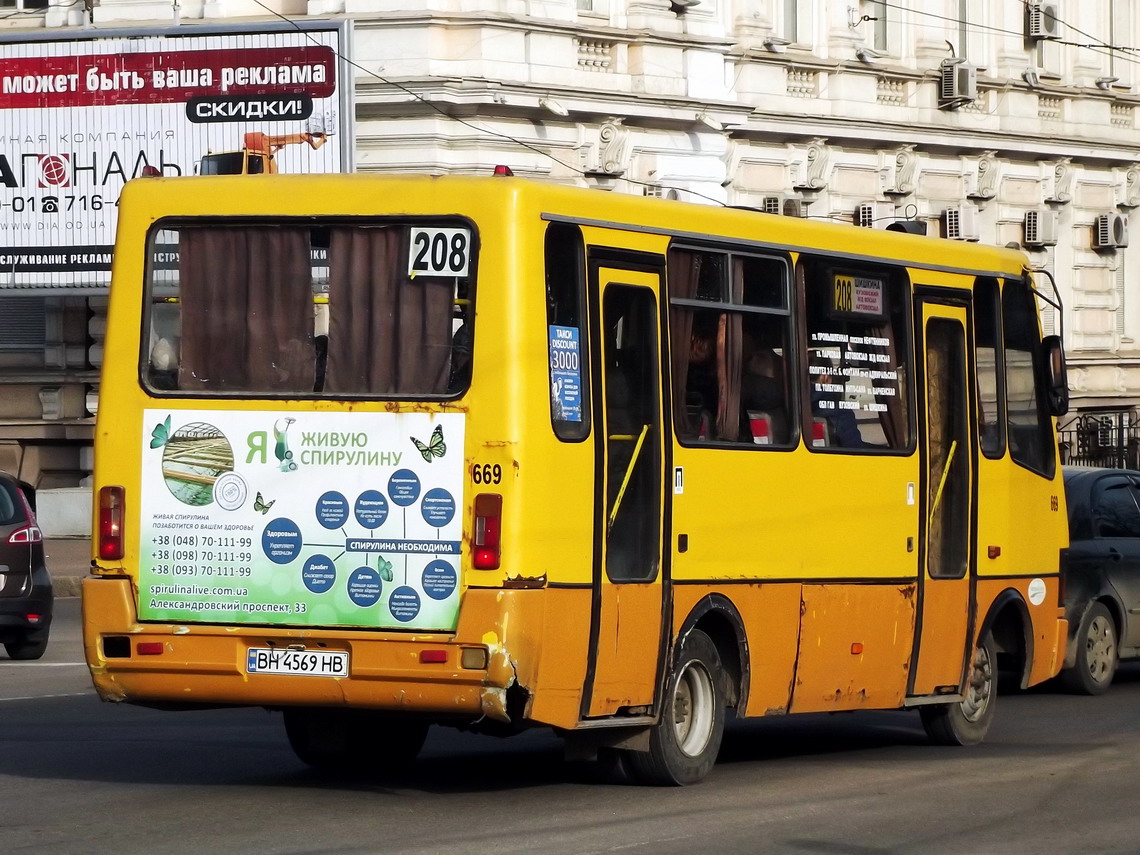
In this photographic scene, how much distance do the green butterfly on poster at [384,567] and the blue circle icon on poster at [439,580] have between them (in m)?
0.17

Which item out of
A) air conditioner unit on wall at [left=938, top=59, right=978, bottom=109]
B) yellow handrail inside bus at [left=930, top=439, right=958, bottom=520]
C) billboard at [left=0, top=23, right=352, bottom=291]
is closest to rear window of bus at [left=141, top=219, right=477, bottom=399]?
yellow handrail inside bus at [left=930, top=439, right=958, bottom=520]

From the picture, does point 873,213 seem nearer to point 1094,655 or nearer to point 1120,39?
point 1120,39

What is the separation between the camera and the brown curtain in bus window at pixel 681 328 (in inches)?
424

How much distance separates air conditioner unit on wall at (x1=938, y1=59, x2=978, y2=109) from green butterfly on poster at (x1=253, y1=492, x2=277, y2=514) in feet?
92.8

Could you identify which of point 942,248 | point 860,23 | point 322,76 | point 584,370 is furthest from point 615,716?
point 860,23

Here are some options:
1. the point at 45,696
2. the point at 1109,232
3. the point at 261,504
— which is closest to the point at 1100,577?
the point at 45,696

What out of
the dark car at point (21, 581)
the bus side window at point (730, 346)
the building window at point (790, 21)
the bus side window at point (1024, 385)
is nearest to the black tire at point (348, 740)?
the bus side window at point (730, 346)

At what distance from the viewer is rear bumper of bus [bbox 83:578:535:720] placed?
9672mm

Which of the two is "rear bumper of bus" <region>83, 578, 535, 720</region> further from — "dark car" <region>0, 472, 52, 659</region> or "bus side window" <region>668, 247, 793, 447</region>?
"dark car" <region>0, 472, 52, 659</region>

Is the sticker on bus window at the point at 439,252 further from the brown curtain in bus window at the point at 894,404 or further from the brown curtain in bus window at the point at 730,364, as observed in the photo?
the brown curtain in bus window at the point at 894,404

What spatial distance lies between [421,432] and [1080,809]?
3.38 metres

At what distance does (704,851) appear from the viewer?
29.4 feet

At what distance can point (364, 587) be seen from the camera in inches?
391

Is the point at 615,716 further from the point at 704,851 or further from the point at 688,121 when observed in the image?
the point at 688,121
